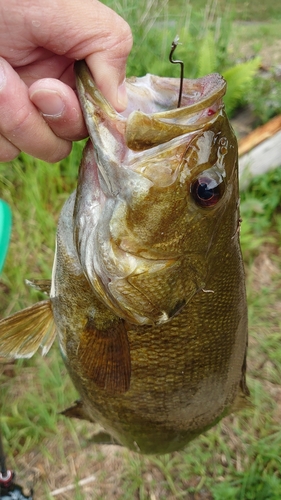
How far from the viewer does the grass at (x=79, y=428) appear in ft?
8.21

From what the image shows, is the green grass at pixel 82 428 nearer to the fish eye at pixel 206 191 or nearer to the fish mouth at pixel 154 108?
the fish eye at pixel 206 191

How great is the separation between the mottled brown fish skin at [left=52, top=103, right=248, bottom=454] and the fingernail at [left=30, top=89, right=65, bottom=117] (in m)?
0.28

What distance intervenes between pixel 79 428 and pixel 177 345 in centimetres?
152

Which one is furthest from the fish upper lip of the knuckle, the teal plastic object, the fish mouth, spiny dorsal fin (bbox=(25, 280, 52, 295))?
the teal plastic object

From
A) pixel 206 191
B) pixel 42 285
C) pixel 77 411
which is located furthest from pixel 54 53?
pixel 77 411

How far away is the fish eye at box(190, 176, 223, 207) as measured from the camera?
1.09m

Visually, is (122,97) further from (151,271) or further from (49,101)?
(151,271)

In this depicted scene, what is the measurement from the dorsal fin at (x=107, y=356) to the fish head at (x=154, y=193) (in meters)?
0.14

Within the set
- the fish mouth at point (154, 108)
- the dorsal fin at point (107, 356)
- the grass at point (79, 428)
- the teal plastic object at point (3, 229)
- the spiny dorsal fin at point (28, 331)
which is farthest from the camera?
the grass at point (79, 428)

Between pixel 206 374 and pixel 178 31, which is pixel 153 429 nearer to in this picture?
pixel 206 374

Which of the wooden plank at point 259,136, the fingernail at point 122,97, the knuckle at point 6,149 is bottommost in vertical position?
the wooden plank at point 259,136

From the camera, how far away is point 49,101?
3.80ft

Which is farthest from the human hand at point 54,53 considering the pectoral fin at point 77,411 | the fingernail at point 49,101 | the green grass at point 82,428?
the green grass at point 82,428

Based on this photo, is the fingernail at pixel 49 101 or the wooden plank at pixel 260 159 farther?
the wooden plank at pixel 260 159
